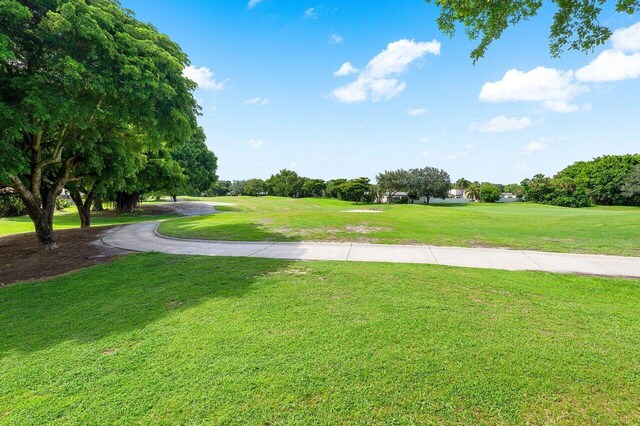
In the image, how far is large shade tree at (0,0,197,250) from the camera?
691 centimetres

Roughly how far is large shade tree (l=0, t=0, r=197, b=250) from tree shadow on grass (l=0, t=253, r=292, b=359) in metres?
3.65

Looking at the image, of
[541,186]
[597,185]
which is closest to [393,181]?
[541,186]

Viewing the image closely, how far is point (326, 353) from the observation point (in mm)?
3518

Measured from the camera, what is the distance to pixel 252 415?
2.65m

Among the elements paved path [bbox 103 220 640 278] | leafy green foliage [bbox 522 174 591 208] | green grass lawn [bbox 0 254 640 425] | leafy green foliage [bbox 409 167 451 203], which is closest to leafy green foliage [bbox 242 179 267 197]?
leafy green foliage [bbox 409 167 451 203]

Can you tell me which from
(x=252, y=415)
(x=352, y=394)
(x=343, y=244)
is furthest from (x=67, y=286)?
(x=343, y=244)

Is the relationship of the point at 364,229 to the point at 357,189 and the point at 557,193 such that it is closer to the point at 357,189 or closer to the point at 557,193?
the point at 357,189

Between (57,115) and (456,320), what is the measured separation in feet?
32.3

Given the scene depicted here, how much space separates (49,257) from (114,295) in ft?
21.1

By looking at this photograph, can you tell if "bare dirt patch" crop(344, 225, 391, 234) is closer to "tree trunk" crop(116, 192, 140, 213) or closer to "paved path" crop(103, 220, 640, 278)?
"paved path" crop(103, 220, 640, 278)

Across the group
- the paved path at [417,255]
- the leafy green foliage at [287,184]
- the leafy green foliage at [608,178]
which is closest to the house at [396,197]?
the leafy green foliage at [287,184]

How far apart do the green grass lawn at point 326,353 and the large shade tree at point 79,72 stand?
435cm

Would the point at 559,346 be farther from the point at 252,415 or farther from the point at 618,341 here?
the point at 252,415

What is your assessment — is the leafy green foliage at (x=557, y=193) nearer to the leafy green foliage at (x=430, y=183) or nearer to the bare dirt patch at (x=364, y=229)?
the leafy green foliage at (x=430, y=183)
